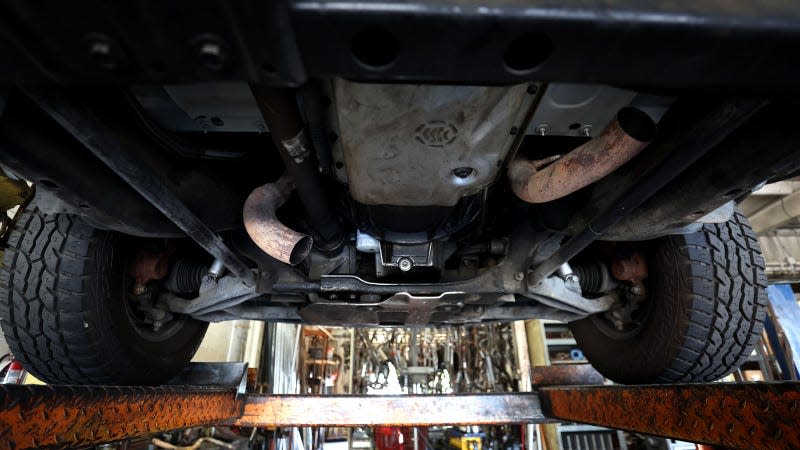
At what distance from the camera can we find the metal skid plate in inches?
28.1

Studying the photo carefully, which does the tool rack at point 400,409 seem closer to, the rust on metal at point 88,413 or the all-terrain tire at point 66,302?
the rust on metal at point 88,413

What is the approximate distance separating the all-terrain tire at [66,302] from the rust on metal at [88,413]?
0.78 ft

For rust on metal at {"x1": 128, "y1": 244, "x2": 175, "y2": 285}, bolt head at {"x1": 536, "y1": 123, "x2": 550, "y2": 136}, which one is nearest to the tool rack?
rust on metal at {"x1": 128, "y1": 244, "x2": 175, "y2": 285}

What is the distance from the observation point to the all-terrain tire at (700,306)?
1364 millimetres

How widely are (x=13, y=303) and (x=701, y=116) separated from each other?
169cm

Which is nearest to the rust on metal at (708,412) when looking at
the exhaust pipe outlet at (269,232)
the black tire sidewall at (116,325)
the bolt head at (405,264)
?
the bolt head at (405,264)

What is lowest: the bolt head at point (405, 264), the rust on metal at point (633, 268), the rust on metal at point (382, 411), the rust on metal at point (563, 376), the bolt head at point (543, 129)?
the rust on metal at point (382, 411)

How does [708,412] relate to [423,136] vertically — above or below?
below

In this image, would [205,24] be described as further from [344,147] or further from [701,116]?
[701,116]

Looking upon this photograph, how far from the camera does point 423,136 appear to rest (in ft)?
2.60

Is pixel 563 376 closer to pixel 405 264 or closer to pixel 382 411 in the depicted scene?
pixel 382 411

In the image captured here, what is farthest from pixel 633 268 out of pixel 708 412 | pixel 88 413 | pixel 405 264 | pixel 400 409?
pixel 88 413

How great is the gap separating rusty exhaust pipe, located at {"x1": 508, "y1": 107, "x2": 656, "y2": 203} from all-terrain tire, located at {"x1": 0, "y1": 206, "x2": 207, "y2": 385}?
114 cm

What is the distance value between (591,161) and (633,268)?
861 millimetres
